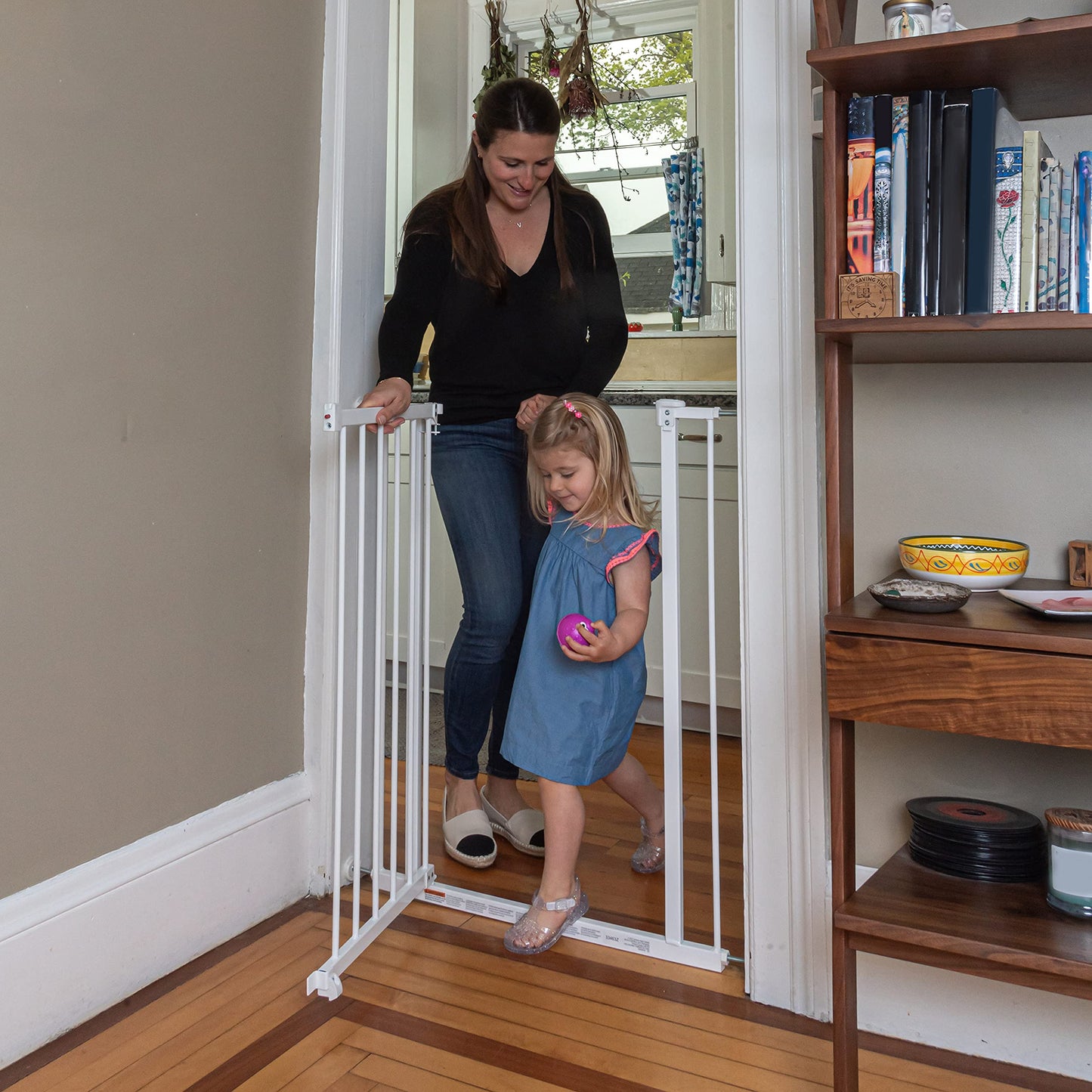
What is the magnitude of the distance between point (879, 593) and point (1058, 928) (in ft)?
1.32

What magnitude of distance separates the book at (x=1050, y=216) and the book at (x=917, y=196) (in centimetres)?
12

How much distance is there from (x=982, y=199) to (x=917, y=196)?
7cm

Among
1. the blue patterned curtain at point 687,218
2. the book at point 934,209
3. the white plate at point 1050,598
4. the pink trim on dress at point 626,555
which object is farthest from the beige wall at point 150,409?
the blue patterned curtain at point 687,218

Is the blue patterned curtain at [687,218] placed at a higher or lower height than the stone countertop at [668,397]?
higher

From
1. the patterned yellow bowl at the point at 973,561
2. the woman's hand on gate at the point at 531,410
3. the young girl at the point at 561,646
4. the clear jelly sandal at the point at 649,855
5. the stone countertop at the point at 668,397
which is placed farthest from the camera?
the stone countertop at the point at 668,397

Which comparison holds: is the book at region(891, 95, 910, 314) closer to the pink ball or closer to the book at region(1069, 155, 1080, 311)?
the book at region(1069, 155, 1080, 311)

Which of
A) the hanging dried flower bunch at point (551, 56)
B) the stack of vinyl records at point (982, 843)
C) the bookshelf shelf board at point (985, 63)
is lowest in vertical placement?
the stack of vinyl records at point (982, 843)

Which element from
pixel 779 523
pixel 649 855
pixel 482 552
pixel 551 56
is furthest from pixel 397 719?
pixel 551 56

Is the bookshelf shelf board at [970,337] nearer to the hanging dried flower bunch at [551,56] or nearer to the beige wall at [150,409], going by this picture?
the beige wall at [150,409]

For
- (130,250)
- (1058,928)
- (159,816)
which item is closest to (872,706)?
(1058,928)

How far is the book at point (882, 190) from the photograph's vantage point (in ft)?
3.79

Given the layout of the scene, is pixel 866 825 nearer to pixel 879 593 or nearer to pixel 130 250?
pixel 879 593

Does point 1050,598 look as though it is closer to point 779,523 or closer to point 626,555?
point 779,523

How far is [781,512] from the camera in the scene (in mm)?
1478
